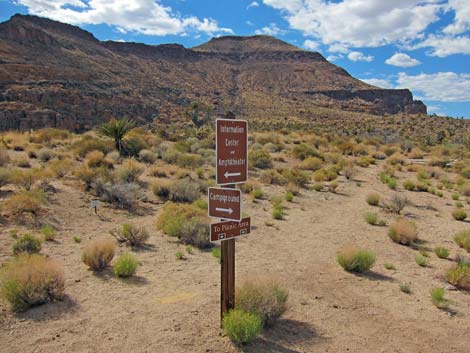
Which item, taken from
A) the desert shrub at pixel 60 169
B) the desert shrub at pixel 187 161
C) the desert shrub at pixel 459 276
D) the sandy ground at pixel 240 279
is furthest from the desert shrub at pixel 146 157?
the desert shrub at pixel 459 276

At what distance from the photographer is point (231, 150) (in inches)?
198

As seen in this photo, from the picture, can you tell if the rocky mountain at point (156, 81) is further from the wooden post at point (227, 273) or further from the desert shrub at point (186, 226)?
the wooden post at point (227, 273)

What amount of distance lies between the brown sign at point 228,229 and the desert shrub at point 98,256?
374 cm

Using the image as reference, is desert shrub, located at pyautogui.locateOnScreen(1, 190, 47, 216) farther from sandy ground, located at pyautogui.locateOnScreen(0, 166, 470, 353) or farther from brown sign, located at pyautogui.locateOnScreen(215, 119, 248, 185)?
brown sign, located at pyautogui.locateOnScreen(215, 119, 248, 185)

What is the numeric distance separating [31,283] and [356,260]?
19.7 ft

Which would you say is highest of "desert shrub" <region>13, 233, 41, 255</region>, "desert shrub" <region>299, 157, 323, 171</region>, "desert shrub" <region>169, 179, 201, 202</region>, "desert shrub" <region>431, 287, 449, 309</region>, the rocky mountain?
the rocky mountain

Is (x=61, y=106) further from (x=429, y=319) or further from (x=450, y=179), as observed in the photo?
(x=429, y=319)

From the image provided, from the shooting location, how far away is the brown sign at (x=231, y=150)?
16.0ft

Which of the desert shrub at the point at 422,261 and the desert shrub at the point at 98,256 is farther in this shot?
the desert shrub at the point at 422,261

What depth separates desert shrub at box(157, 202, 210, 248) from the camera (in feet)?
32.5

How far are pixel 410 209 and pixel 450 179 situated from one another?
915cm

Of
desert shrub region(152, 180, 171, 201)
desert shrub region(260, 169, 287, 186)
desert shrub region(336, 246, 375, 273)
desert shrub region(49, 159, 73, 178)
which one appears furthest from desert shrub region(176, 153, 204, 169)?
desert shrub region(336, 246, 375, 273)

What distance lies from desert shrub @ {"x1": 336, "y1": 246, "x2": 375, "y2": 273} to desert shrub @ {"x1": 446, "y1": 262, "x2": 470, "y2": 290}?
4.81 feet

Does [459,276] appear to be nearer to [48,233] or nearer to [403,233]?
[403,233]
